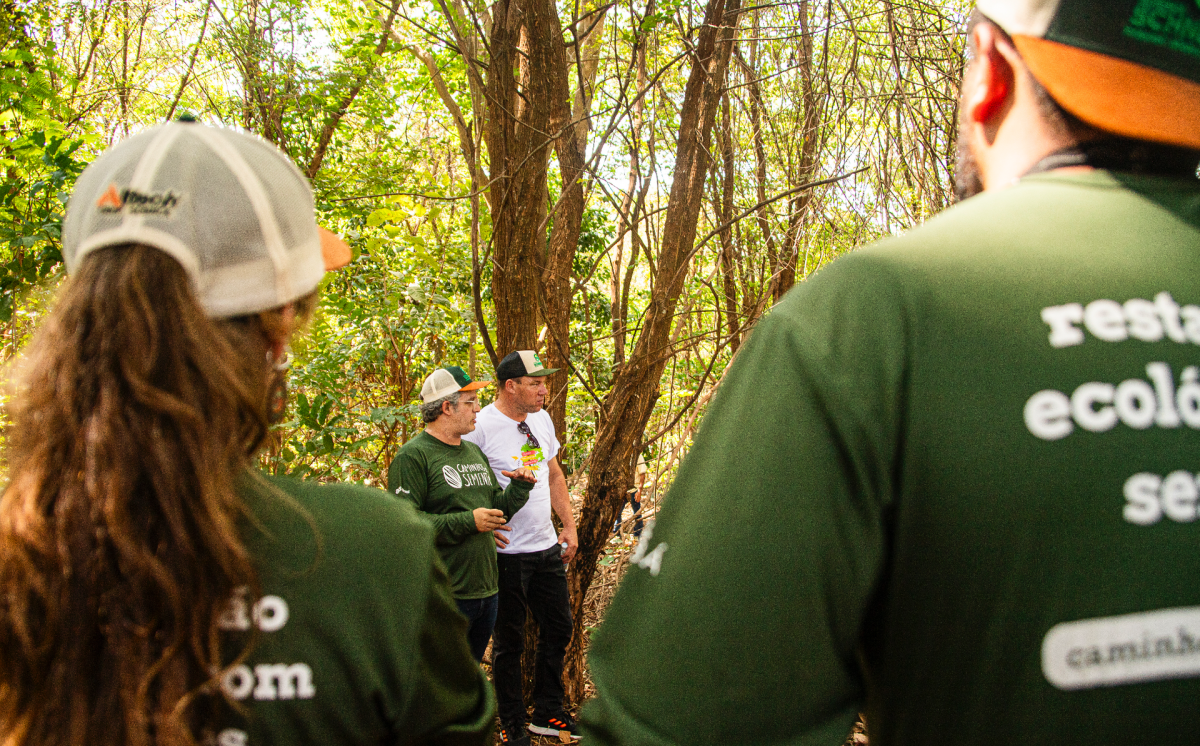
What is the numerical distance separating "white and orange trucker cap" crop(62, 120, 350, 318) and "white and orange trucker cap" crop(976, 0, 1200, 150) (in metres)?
0.85

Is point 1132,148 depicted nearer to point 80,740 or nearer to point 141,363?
point 141,363

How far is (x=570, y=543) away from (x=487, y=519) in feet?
3.06

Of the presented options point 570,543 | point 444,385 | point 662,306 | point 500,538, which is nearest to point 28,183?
point 444,385

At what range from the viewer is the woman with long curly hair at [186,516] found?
31.6 inches

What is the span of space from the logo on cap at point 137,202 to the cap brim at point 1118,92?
0.93 metres

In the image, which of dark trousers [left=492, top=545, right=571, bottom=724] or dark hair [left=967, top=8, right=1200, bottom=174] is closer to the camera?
dark hair [left=967, top=8, right=1200, bottom=174]

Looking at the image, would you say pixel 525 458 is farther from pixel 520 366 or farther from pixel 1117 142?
pixel 1117 142

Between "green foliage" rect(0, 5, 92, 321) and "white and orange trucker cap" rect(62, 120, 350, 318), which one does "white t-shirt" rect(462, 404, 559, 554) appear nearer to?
"green foliage" rect(0, 5, 92, 321)

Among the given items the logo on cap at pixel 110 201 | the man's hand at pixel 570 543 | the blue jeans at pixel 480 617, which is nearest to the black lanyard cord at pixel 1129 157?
the logo on cap at pixel 110 201

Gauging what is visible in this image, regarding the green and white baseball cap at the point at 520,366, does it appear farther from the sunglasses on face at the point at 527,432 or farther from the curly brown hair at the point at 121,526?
the curly brown hair at the point at 121,526

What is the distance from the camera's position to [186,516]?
821mm

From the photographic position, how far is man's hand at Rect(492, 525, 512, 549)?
4.13 meters

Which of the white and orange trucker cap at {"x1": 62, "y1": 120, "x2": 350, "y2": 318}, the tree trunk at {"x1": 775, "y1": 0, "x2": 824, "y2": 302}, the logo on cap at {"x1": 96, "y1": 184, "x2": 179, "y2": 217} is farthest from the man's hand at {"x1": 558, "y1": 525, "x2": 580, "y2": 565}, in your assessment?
the logo on cap at {"x1": 96, "y1": 184, "x2": 179, "y2": 217}

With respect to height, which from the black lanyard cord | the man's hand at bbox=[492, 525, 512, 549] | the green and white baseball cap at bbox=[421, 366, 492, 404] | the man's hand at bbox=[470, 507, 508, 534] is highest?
the black lanyard cord
